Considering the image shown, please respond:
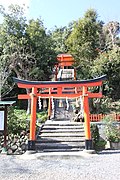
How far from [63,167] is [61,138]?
381cm

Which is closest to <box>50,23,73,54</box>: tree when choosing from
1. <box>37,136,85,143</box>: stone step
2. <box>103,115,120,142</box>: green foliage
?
<box>103,115,120,142</box>: green foliage

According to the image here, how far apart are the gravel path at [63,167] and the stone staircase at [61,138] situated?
1.37 m

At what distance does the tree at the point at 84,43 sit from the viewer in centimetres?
2206

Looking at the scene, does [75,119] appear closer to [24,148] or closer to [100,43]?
[24,148]

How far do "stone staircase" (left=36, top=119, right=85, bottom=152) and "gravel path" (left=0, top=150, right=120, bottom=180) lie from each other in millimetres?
1369

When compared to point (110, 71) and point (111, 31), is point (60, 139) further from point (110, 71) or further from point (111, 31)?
point (111, 31)

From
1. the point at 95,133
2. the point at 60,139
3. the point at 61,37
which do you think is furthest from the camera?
the point at 61,37

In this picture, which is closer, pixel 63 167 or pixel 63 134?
pixel 63 167

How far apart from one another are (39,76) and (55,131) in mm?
10204

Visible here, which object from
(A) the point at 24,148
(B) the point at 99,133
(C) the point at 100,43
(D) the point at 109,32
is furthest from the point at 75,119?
(D) the point at 109,32

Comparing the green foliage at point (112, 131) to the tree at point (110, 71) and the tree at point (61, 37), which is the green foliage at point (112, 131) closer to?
the tree at point (110, 71)

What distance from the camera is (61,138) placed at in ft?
38.4

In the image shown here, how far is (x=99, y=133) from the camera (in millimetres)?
12688

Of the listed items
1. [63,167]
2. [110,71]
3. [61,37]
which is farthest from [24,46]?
[61,37]
